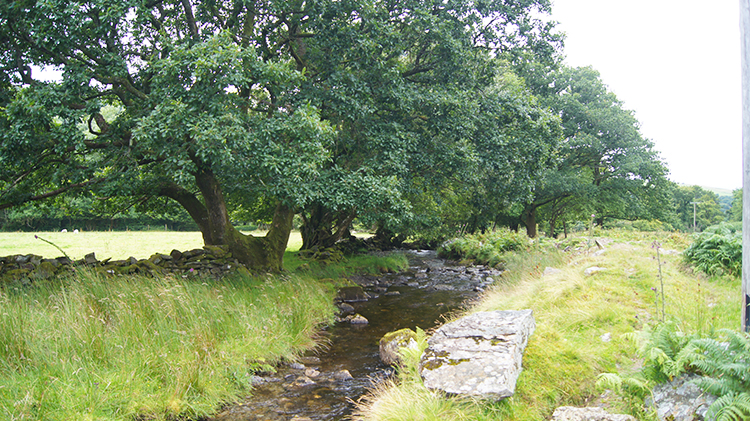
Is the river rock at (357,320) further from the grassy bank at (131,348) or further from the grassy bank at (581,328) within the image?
the grassy bank at (581,328)

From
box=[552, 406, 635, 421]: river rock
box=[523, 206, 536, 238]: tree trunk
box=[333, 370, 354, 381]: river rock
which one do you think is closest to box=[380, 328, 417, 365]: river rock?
box=[333, 370, 354, 381]: river rock

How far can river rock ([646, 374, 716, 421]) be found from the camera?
3.59 m

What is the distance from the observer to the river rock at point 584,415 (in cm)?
374

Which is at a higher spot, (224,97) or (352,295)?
(224,97)

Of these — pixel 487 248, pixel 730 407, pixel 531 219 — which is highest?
pixel 531 219

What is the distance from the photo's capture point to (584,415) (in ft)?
12.8

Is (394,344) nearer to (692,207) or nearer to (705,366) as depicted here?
(705,366)

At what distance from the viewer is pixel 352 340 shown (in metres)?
8.27

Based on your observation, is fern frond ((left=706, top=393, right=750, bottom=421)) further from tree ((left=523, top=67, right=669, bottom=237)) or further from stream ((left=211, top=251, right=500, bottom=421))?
tree ((left=523, top=67, right=669, bottom=237))

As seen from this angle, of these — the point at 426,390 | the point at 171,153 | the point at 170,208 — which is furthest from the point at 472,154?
the point at 170,208

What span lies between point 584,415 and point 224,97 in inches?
335

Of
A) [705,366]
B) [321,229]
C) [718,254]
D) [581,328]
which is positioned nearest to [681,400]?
[705,366]

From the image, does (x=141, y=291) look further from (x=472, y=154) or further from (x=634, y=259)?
(x=634, y=259)

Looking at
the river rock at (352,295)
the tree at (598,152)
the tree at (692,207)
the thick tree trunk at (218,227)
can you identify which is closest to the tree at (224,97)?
the thick tree trunk at (218,227)
